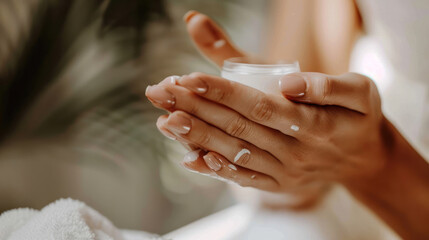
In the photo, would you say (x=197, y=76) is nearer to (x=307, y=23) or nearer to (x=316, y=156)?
(x=316, y=156)

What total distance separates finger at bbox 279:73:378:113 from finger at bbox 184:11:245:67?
0.81 ft

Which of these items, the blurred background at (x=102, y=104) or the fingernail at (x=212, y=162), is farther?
the blurred background at (x=102, y=104)

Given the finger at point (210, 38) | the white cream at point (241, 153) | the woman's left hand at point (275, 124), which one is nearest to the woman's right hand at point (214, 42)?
the finger at point (210, 38)

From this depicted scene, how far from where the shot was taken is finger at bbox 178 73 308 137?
12.9 inches

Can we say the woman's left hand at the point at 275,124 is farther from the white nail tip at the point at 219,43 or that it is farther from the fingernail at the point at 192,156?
the white nail tip at the point at 219,43

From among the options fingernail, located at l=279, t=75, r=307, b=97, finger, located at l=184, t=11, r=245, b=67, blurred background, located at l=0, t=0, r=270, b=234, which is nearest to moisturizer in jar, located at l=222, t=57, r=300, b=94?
fingernail, located at l=279, t=75, r=307, b=97

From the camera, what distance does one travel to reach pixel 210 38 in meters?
0.61

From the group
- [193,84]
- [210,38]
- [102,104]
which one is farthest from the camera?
[102,104]

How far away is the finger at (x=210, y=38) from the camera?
1.97 ft

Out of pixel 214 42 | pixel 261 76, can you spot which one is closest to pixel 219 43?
pixel 214 42

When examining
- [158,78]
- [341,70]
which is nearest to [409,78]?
[341,70]

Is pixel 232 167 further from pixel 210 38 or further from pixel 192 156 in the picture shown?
pixel 210 38

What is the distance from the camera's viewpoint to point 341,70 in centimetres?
63

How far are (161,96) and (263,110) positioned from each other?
0.32 feet
